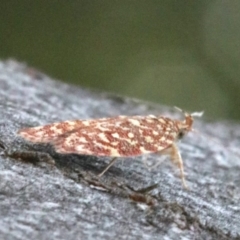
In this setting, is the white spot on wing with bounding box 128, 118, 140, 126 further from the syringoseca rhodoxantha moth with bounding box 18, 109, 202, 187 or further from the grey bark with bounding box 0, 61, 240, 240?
the grey bark with bounding box 0, 61, 240, 240

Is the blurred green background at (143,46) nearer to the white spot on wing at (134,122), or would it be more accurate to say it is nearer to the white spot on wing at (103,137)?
the white spot on wing at (134,122)

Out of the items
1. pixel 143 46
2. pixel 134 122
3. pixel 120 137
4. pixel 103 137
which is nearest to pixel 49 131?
pixel 103 137

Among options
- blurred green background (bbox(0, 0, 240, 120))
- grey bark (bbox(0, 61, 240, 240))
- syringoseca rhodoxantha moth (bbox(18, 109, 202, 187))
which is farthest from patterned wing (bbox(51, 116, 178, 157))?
blurred green background (bbox(0, 0, 240, 120))

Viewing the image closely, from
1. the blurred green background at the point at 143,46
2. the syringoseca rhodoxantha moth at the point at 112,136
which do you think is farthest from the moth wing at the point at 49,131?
the blurred green background at the point at 143,46

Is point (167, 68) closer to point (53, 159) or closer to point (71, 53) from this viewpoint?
point (71, 53)

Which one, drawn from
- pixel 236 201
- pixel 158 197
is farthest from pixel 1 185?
pixel 236 201

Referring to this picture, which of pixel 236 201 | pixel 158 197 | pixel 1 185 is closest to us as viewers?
pixel 1 185
